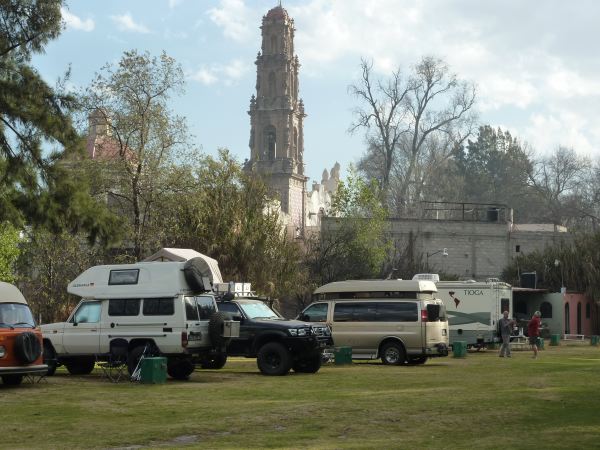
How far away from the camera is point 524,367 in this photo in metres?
27.9

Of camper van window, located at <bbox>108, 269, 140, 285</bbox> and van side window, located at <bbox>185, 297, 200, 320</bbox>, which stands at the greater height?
camper van window, located at <bbox>108, 269, 140, 285</bbox>

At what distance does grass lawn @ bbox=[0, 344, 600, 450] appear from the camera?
13305 millimetres

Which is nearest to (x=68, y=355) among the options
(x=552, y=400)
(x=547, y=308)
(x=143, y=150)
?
(x=552, y=400)

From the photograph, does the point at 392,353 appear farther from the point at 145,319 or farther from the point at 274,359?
the point at 145,319

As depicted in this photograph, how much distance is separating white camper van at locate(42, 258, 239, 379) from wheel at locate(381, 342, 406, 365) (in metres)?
7.11

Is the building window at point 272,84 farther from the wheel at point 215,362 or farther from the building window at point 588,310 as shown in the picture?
the wheel at point 215,362

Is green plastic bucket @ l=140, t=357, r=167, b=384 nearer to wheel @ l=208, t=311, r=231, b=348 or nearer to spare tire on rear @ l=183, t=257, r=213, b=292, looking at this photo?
wheel @ l=208, t=311, r=231, b=348

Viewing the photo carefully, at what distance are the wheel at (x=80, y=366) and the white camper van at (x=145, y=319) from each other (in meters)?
0.10

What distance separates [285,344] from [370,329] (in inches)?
222

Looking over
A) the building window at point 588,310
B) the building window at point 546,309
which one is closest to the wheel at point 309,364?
the building window at point 546,309

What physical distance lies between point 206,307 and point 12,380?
4516mm

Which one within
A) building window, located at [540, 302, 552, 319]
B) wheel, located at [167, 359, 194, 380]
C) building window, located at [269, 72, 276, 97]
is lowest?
wheel, located at [167, 359, 194, 380]

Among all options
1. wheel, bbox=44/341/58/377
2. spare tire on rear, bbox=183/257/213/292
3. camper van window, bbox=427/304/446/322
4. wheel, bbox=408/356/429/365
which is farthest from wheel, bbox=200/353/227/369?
wheel, bbox=408/356/429/365

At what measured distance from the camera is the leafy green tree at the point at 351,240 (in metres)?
54.1
